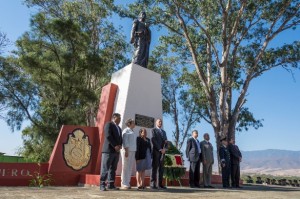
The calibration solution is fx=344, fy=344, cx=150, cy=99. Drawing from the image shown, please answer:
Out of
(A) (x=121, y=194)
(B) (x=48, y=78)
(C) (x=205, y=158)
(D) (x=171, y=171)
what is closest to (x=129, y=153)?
(A) (x=121, y=194)

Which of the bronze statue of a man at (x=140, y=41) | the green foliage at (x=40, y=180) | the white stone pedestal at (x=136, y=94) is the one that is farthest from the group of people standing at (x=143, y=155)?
the bronze statue of a man at (x=140, y=41)

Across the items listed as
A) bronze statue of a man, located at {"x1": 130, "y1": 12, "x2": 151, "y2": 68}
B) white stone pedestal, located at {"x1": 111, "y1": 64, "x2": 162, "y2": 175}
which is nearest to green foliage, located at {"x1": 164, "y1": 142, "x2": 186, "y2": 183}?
white stone pedestal, located at {"x1": 111, "y1": 64, "x2": 162, "y2": 175}

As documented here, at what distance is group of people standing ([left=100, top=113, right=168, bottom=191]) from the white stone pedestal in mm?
1799

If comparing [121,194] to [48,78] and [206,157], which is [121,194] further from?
[48,78]

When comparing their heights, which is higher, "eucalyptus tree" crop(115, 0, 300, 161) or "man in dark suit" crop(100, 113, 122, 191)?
"eucalyptus tree" crop(115, 0, 300, 161)

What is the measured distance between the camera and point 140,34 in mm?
10547

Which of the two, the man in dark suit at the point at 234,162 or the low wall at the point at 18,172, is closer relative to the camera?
the low wall at the point at 18,172

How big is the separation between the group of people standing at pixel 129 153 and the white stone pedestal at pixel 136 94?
70.8 inches

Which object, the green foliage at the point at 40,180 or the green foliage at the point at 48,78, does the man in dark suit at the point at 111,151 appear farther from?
the green foliage at the point at 48,78

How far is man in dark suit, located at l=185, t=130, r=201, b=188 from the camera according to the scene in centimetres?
848

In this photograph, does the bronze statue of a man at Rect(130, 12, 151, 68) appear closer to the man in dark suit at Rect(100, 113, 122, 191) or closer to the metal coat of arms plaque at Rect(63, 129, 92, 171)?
the metal coat of arms plaque at Rect(63, 129, 92, 171)

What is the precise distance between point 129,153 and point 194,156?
2.03m

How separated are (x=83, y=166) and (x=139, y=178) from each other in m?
2.54

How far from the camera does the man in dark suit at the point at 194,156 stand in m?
8.48
